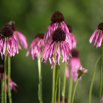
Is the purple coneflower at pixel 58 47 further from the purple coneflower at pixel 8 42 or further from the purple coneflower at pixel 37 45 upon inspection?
the purple coneflower at pixel 37 45

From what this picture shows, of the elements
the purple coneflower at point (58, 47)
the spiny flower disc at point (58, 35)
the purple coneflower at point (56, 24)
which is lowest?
the purple coneflower at point (58, 47)

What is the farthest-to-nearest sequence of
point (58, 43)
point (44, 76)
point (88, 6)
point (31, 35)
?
point (88, 6) → point (31, 35) → point (44, 76) → point (58, 43)

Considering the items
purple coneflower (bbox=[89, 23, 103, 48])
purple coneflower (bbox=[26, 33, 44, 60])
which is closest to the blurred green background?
purple coneflower (bbox=[26, 33, 44, 60])

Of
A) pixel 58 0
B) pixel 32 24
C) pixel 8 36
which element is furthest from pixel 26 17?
pixel 8 36

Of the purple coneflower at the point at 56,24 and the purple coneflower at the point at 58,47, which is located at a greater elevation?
the purple coneflower at the point at 56,24

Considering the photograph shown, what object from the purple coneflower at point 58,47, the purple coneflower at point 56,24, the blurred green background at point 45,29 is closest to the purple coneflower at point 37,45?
the purple coneflower at point 56,24

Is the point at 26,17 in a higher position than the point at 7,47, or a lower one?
higher

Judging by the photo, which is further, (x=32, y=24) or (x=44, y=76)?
(x=32, y=24)

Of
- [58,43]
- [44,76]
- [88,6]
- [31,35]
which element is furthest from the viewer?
[88,6]

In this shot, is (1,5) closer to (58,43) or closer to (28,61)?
(28,61)

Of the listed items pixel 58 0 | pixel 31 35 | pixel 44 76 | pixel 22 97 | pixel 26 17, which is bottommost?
pixel 22 97
